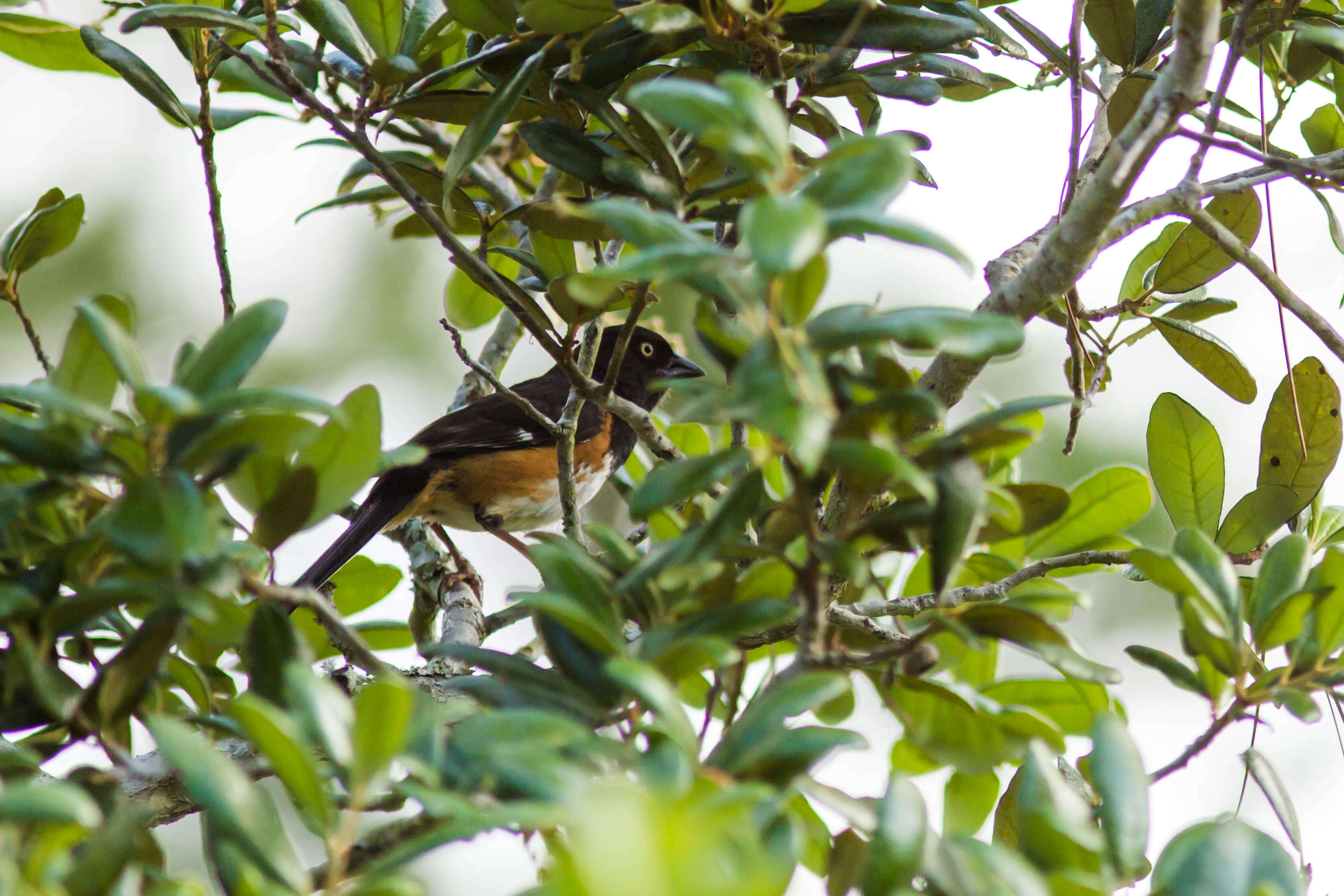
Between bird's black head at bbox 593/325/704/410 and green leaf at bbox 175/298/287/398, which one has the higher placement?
bird's black head at bbox 593/325/704/410

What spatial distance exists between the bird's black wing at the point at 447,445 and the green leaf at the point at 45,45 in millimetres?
1356

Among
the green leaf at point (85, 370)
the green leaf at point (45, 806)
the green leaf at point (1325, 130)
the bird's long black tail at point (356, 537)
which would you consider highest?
the green leaf at point (1325, 130)

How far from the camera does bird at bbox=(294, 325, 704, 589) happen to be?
3.82m

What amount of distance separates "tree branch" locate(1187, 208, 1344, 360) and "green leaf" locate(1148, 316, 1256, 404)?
42 cm

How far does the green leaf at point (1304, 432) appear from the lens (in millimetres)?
1849

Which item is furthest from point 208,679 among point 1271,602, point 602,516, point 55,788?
point 602,516

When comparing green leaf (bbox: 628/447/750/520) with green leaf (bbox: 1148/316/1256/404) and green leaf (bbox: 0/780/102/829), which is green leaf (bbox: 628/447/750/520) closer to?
green leaf (bbox: 0/780/102/829)

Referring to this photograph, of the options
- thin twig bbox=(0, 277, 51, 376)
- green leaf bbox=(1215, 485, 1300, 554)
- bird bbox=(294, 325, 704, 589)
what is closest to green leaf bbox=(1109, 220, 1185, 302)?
green leaf bbox=(1215, 485, 1300, 554)

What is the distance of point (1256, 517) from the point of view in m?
1.85

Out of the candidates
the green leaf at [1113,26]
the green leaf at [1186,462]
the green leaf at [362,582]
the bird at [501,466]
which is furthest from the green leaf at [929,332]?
the bird at [501,466]

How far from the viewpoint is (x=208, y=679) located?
5.02ft

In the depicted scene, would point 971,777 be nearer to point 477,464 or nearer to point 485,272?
point 485,272

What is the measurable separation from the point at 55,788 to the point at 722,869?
1.46 ft

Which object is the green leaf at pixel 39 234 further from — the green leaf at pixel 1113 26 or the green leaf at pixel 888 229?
the green leaf at pixel 1113 26
